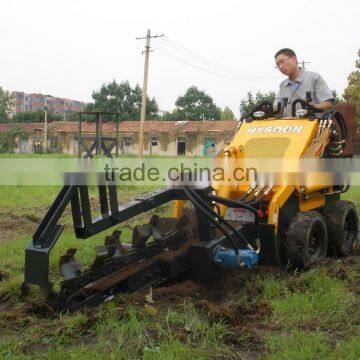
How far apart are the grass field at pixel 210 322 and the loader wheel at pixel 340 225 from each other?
2.53 feet

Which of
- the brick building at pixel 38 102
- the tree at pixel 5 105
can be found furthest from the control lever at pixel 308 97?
the brick building at pixel 38 102

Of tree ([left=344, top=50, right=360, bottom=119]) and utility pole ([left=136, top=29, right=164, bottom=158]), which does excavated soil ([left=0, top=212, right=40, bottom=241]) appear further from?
tree ([left=344, top=50, right=360, bottom=119])

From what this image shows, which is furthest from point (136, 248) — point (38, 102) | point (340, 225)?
point (38, 102)

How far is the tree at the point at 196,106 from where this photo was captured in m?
70.1

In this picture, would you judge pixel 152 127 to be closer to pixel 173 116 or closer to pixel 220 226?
pixel 173 116

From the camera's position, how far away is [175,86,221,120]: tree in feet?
230

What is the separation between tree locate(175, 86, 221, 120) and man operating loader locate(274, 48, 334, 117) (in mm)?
64070

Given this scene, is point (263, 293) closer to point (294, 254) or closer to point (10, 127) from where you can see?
point (294, 254)

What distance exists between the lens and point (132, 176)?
6305 millimetres

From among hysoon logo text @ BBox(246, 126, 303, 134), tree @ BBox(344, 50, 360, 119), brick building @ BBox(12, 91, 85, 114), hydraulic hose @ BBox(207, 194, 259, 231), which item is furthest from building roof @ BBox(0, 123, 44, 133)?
hydraulic hose @ BBox(207, 194, 259, 231)

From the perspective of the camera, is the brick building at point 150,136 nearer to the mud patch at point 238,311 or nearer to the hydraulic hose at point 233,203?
the hydraulic hose at point 233,203

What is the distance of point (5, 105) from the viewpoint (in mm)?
74812

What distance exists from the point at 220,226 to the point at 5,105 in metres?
75.8

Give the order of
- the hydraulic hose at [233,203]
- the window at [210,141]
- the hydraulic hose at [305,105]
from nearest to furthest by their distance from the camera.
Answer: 1. the hydraulic hose at [233,203]
2. the hydraulic hose at [305,105]
3. the window at [210,141]
